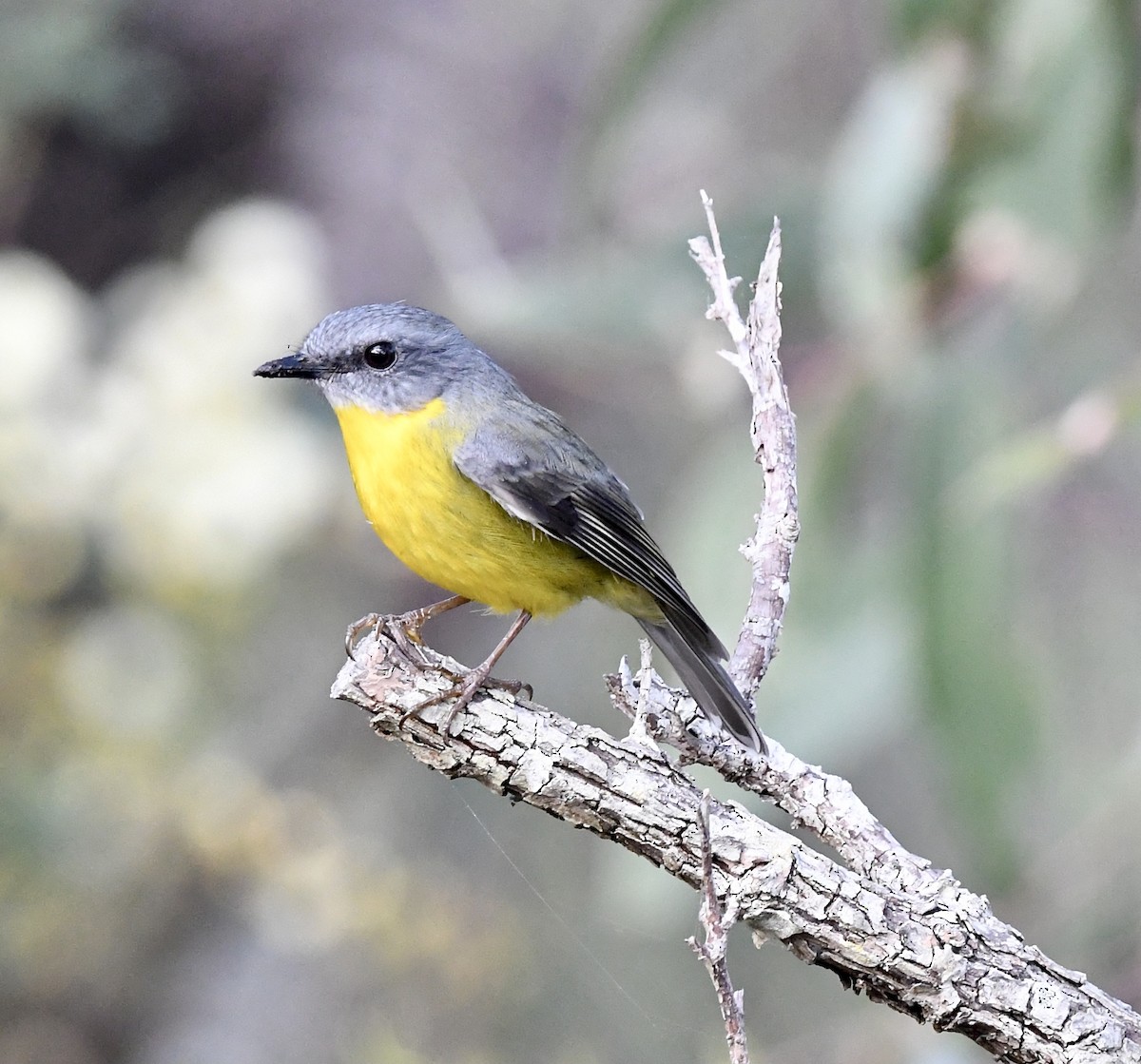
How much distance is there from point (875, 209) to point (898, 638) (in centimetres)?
106

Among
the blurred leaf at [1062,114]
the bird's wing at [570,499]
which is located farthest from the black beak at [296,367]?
the blurred leaf at [1062,114]

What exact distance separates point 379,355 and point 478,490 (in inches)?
13.4

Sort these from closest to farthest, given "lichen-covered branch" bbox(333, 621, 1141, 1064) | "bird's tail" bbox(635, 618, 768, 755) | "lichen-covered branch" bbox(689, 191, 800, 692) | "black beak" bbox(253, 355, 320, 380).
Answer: "lichen-covered branch" bbox(333, 621, 1141, 1064) → "bird's tail" bbox(635, 618, 768, 755) → "lichen-covered branch" bbox(689, 191, 800, 692) → "black beak" bbox(253, 355, 320, 380)

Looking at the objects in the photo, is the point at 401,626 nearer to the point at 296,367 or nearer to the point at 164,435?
the point at 296,367

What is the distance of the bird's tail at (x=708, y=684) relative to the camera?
1.74 metres

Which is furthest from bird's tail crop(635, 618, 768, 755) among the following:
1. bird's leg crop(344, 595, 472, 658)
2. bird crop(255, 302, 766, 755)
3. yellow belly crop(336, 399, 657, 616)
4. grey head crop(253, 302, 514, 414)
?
grey head crop(253, 302, 514, 414)

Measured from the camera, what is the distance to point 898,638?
12.1 ft

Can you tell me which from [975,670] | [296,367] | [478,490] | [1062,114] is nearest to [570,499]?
[478,490]

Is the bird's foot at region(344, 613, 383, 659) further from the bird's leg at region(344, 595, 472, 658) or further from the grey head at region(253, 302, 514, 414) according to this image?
the grey head at region(253, 302, 514, 414)

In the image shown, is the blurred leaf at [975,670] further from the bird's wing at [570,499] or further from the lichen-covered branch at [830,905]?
the lichen-covered branch at [830,905]

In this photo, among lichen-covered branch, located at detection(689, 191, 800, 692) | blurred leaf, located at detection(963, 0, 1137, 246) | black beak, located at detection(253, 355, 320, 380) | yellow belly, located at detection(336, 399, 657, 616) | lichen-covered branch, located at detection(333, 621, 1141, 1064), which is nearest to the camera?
lichen-covered branch, located at detection(333, 621, 1141, 1064)

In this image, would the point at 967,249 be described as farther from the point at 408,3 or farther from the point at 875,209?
the point at 408,3

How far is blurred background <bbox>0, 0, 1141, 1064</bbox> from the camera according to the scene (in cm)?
326

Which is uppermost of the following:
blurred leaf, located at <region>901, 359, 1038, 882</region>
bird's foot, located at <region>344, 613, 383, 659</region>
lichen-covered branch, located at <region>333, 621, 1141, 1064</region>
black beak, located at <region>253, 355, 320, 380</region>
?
blurred leaf, located at <region>901, 359, 1038, 882</region>
